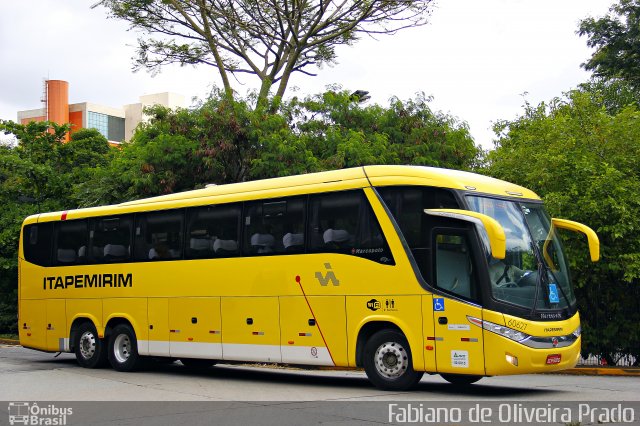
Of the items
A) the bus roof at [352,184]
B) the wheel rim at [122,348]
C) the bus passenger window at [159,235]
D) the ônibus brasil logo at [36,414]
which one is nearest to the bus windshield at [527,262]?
the bus roof at [352,184]

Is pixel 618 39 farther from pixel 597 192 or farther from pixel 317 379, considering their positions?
pixel 317 379

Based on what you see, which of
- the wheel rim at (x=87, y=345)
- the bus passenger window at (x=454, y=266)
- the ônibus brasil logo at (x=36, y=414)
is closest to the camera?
the ônibus brasil logo at (x=36, y=414)

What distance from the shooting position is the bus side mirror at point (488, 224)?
11633 mm

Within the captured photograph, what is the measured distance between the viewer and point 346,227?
1400 cm

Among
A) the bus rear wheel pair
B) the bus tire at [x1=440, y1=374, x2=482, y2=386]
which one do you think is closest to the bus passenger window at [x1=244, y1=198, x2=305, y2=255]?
the bus tire at [x1=440, y1=374, x2=482, y2=386]

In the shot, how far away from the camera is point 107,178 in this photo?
27.7m

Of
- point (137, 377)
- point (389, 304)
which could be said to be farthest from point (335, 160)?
point (389, 304)

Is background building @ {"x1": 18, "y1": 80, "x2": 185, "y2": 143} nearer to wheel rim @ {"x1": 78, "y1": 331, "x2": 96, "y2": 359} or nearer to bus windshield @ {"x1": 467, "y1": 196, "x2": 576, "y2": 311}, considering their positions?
wheel rim @ {"x1": 78, "y1": 331, "x2": 96, "y2": 359}

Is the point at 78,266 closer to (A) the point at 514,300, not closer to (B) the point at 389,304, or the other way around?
(B) the point at 389,304

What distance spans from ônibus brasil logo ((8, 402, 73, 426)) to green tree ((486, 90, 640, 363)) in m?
11.9

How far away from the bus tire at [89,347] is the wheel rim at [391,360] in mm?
7741

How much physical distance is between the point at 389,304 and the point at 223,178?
14.0 metres

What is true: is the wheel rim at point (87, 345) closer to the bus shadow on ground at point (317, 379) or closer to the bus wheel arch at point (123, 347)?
the bus wheel arch at point (123, 347)

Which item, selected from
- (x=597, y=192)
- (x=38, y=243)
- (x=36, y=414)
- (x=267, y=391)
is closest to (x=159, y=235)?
(x=38, y=243)
